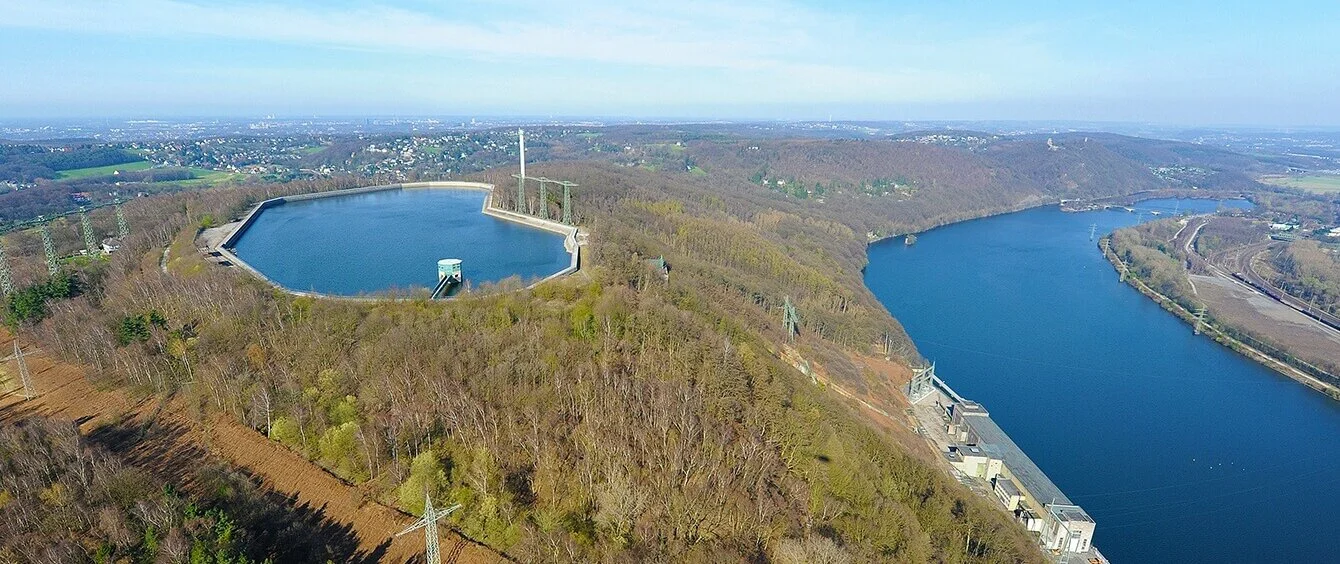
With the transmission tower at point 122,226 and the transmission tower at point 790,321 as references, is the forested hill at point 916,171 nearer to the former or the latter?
the transmission tower at point 790,321

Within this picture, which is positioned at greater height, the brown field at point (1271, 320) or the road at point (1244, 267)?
the road at point (1244, 267)

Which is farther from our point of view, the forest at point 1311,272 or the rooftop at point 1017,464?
the forest at point 1311,272

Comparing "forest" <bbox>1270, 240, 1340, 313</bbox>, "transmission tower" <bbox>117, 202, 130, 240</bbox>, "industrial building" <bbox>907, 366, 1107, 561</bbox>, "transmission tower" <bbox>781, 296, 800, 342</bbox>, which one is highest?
"transmission tower" <bbox>117, 202, 130, 240</bbox>

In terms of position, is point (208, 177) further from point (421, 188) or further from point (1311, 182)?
point (1311, 182)

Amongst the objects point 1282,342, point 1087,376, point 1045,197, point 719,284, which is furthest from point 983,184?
point 719,284

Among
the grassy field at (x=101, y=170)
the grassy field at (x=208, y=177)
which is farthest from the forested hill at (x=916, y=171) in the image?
the grassy field at (x=101, y=170)

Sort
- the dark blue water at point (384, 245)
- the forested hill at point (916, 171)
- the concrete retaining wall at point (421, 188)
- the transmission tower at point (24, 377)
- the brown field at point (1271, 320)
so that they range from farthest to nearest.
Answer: the forested hill at point (916, 171) < the brown field at point (1271, 320) < the dark blue water at point (384, 245) < the concrete retaining wall at point (421, 188) < the transmission tower at point (24, 377)

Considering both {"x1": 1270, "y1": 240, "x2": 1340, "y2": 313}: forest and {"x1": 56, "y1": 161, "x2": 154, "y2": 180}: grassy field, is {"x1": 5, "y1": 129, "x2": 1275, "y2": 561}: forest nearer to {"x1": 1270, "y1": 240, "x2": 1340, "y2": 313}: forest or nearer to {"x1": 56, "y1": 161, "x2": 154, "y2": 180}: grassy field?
{"x1": 1270, "y1": 240, "x2": 1340, "y2": 313}: forest

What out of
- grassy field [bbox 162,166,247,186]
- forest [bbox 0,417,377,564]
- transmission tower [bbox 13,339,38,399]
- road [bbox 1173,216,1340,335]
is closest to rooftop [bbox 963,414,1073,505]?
forest [bbox 0,417,377,564]
